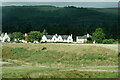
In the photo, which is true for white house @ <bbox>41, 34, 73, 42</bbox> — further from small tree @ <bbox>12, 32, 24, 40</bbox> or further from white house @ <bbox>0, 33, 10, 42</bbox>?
white house @ <bbox>0, 33, 10, 42</bbox>

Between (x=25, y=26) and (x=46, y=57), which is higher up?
(x=25, y=26)

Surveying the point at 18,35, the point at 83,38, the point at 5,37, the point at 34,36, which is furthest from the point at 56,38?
the point at 5,37

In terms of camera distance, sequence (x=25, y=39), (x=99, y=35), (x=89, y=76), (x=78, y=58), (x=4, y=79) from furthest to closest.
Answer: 1. (x=25, y=39)
2. (x=99, y=35)
3. (x=78, y=58)
4. (x=89, y=76)
5. (x=4, y=79)

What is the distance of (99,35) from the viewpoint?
5428 inches

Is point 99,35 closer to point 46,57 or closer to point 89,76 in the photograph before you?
point 46,57

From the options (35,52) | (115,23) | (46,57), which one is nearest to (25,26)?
(115,23)

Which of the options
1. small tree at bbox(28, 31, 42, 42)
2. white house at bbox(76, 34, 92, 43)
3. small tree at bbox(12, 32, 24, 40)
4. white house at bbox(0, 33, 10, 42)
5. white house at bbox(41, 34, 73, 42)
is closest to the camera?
small tree at bbox(28, 31, 42, 42)

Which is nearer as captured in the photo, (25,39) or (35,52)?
(35,52)

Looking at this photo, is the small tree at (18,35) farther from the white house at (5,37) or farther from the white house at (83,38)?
the white house at (83,38)

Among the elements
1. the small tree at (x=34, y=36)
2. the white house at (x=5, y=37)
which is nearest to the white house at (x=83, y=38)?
the small tree at (x=34, y=36)

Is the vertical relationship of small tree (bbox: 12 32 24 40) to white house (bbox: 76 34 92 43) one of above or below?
above

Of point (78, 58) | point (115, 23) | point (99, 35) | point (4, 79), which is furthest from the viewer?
point (115, 23)

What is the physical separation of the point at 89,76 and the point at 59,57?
126ft

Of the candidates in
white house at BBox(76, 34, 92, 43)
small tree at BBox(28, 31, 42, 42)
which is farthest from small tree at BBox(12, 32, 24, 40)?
white house at BBox(76, 34, 92, 43)
